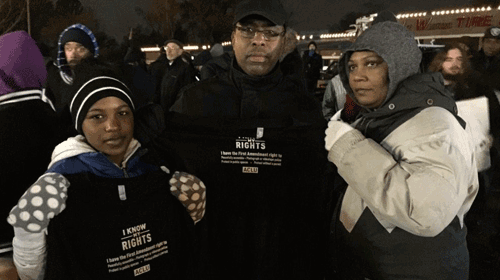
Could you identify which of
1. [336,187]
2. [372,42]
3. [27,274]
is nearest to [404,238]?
[336,187]

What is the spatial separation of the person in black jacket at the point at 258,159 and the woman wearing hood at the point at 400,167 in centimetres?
Result: 30

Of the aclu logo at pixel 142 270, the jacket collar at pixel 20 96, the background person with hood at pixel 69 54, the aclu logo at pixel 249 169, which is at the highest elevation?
the background person with hood at pixel 69 54

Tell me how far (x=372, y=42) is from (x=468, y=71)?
9.86 feet

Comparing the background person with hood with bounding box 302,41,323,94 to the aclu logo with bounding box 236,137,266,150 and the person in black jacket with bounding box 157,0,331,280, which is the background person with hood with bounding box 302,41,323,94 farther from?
the aclu logo with bounding box 236,137,266,150

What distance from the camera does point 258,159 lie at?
2373 mm

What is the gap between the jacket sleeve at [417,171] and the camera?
1760mm

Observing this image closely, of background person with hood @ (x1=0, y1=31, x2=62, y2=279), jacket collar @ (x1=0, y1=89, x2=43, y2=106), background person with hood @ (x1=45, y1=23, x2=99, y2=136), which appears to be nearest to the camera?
background person with hood @ (x1=0, y1=31, x2=62, y2=279)

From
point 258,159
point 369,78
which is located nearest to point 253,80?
point 258,159

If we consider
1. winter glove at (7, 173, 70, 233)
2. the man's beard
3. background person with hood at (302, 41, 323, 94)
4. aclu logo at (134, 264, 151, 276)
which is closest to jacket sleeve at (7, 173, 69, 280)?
winter glove at (7, 173, 70, 233)

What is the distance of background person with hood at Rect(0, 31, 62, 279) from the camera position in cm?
216

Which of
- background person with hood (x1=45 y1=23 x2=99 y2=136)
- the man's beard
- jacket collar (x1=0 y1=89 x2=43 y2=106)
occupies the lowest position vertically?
the man's beard

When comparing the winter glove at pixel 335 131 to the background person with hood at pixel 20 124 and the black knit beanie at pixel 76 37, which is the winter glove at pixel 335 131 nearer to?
the background person with hood at pixel 20 124

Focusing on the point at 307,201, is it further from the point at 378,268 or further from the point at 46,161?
the point at 46,161

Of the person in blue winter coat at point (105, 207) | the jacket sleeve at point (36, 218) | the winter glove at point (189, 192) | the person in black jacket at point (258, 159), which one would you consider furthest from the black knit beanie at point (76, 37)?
the jacket sleeve at point (36, 218)
